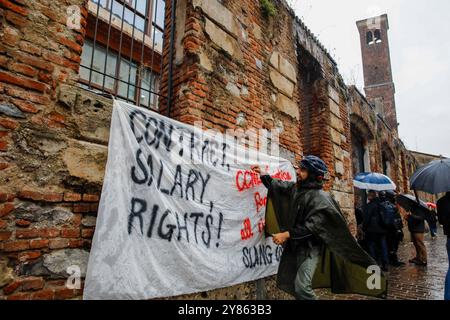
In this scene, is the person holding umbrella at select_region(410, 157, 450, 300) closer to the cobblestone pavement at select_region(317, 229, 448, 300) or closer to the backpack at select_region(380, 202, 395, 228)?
the cobblestone pavement at select_region(317, 229, 448, 300)

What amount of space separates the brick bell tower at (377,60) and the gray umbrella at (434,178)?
22.6 metres

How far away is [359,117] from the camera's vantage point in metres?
8.23

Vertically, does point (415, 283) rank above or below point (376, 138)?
below

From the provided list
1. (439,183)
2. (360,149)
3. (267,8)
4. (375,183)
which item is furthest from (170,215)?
(360,149)

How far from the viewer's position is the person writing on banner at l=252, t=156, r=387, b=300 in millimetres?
2547

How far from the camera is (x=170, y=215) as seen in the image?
240cm

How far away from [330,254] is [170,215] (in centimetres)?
165

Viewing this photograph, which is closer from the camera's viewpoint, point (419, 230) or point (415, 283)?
point (415, 283)

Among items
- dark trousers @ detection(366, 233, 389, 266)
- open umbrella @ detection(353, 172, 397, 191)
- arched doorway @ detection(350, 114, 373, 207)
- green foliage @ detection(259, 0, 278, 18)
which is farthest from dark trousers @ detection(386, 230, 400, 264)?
green foliage @ detection(259, 0, 278, 18)

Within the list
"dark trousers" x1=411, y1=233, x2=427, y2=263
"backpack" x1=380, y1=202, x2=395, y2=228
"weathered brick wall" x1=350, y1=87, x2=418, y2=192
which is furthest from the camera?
"weathered brick wall" x1=350, y1=87, x2=418, y2=192

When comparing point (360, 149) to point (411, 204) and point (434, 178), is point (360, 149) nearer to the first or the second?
point (411, 204)

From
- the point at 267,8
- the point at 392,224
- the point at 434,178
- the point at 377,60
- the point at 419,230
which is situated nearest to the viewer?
the point at 434,178

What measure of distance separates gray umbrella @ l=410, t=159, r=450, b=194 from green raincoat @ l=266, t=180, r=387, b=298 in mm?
1580

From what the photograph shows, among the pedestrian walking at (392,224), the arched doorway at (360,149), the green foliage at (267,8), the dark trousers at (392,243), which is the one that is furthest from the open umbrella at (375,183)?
the green foliage at (267,8)
